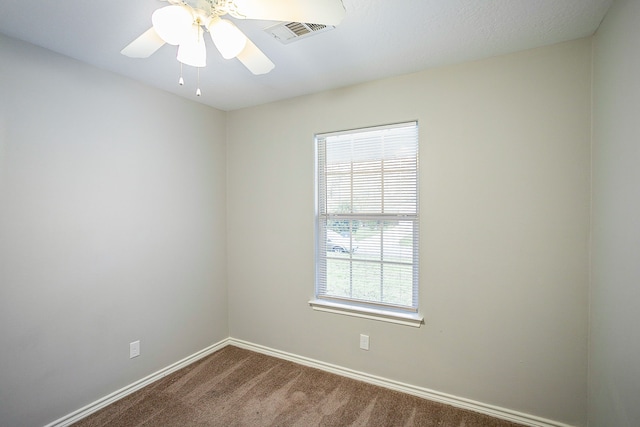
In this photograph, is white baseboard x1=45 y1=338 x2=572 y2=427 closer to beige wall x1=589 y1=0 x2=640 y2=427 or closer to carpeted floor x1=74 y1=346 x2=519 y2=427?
carpeted floor x1=74 y1=346 x2=519 y2=427

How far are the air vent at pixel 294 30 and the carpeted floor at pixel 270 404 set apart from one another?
8.16ft

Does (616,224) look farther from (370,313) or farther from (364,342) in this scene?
(364,342)

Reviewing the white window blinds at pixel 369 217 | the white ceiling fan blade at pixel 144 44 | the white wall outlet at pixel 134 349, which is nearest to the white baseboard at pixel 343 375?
the white wall outlet at pixel 134 349

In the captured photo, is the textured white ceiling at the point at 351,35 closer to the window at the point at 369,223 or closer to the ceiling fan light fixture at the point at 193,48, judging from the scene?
the ceiling fan light fixture at the point at 193,48

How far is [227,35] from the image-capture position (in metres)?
1.21

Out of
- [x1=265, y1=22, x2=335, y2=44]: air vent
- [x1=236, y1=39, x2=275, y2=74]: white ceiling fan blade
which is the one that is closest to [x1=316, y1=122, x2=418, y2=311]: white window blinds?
[x1=265, y1=22, x2=335, y2=44]: air vent

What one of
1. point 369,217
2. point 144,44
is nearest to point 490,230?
point 369,217

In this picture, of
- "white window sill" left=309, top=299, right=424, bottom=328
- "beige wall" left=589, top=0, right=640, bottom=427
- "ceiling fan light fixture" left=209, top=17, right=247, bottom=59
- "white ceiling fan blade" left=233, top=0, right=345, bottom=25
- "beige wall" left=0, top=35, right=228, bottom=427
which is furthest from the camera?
"white window sill" left=309, top=299, right=424, bottom=328

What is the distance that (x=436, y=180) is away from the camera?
221cm

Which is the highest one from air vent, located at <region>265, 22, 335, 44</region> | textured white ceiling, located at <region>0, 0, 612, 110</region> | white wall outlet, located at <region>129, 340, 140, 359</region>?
textured white ceiling, located at <region>0, 0, 612, 110</region>

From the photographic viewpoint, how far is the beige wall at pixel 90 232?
5.83 feet

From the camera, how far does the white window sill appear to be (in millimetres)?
2273

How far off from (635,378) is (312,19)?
6.87 feet

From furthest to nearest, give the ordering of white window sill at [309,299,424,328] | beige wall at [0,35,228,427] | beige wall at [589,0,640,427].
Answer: white window sill at [309,299,424,328] < beige wall at [0,35,228,427] < beige wall at [589,0,640,427]
